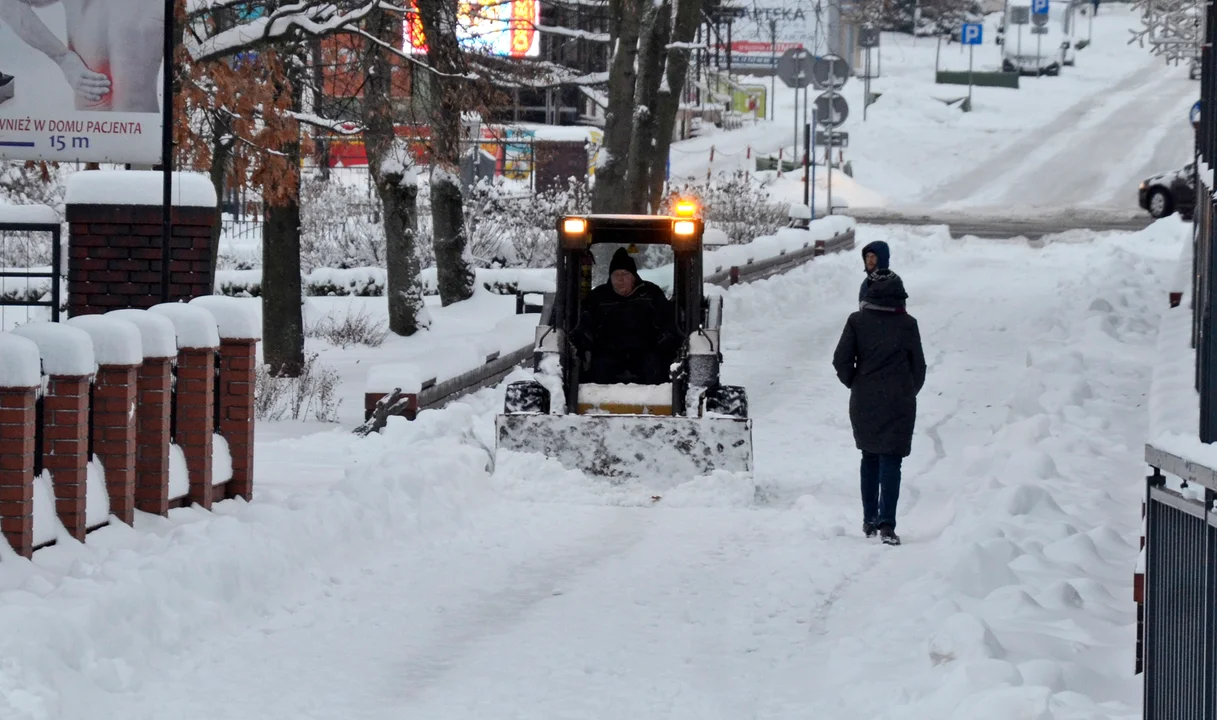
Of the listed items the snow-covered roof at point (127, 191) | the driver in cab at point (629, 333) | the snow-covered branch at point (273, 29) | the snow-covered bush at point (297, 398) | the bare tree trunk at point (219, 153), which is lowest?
the snow-covered bush at point (297, 398)

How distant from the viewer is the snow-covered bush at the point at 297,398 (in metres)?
14.6

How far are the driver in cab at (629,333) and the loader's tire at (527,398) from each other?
2.05 feet

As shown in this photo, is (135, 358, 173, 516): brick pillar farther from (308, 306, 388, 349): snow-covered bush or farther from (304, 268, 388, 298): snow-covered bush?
(304, 268, 388, 298): snow-covered bush

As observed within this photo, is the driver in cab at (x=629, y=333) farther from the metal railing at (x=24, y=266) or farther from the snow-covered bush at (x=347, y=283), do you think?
the snow-covered bush at (x=347, y=283)

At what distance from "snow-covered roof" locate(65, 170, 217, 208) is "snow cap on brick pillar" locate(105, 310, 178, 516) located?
76.0 inches

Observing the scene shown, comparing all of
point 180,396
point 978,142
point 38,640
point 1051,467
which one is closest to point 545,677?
point 38,640

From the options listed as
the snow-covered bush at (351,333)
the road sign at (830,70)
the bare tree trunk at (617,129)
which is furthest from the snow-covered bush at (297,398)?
the road sign at (830,70)

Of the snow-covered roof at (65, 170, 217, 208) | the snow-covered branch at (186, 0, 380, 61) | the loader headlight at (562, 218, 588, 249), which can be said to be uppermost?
the snow-covered branch at (186, 0, 380, 61)

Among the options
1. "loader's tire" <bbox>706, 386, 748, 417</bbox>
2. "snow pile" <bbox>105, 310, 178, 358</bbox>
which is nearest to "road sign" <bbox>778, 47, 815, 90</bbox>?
"loader's tire" <bbox>706, 386, 748, 417</bbox>

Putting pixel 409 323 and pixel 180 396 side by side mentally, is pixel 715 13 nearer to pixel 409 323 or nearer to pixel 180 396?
pixel 409 323

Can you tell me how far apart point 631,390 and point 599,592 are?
4192 mm

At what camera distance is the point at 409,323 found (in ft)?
70.4

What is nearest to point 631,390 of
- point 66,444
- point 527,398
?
point 527,398

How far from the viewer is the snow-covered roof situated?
34.5 ft
